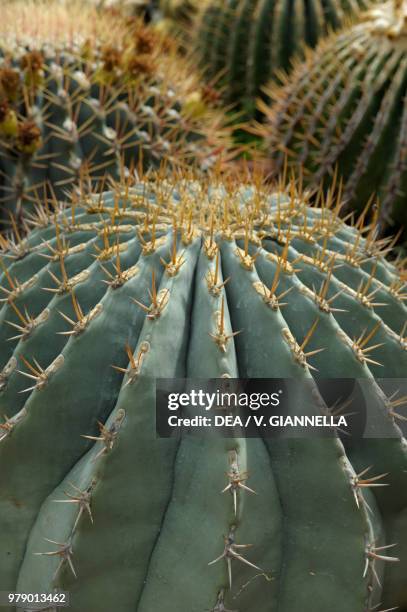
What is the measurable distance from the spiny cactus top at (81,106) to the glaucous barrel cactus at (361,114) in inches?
19.4

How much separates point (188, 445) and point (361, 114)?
6.80 ft

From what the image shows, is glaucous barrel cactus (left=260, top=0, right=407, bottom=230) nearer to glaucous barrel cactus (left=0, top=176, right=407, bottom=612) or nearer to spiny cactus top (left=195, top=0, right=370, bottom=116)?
spiny cactus top (left=195, top=0, right=370, bottom=116)

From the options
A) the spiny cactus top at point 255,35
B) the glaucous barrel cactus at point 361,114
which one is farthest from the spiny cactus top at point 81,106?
the spiny cactus top at point 255,35

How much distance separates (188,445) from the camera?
1.89 meters

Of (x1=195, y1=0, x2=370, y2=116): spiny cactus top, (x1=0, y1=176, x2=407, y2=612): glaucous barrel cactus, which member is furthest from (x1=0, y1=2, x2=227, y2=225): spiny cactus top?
(x1=195, y1=0, x2=370, y2=116): spiny cactus top

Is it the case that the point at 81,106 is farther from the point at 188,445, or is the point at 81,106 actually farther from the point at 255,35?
the point at 255,35

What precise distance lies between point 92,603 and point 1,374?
58cm

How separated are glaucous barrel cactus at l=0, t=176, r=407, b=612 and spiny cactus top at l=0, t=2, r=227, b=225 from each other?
0.93 m

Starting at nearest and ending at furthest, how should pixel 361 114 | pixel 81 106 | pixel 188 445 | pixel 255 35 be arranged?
pixel 188 445 < pixel 81 106 < pixel 361 114 < pixel 255 35

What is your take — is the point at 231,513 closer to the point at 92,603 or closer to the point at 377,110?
the point at 92,603

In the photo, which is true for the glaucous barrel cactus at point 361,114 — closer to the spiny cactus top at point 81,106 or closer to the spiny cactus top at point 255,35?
the spiny cactus top at point 81,106

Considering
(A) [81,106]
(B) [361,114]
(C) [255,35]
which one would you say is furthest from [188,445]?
(C) [255,35]

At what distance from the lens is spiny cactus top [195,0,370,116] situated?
185 inches

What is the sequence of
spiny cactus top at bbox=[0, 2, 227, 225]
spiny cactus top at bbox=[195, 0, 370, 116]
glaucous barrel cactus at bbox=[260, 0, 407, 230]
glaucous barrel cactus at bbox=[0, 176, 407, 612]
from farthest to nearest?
spiny cactus top at bbox=[195, 0, 370, 116]
glaucous barrel cactus at bbox=[260, 0, 407, 230]
spiny cactus top at bbox=[0, 2, 227, 225]
glaucous barrel cactus at bbox=[0, 176, 407, 612]
